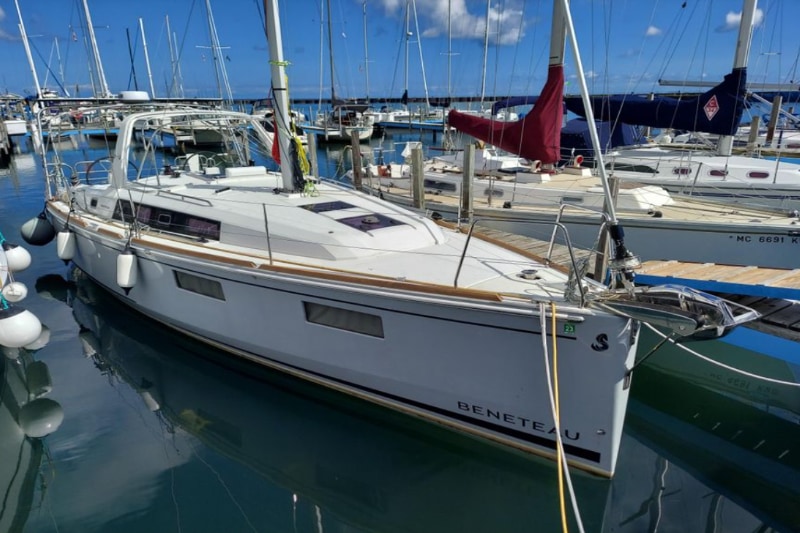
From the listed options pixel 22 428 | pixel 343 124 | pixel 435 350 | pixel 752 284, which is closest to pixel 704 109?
pixel 752 284

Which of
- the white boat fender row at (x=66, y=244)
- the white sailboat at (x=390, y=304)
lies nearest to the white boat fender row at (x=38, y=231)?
the white boat fender row at (x=66, y=244)

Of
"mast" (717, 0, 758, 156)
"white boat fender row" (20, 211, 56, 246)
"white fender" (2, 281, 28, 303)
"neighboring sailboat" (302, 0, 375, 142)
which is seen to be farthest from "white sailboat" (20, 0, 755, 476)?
"neighboring sailboat" (302, 0, 375, 142)

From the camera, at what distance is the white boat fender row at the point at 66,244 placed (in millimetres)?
8867

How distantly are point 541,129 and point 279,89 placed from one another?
438 centimetres

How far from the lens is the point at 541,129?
8.69m

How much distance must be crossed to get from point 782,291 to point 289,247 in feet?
19.6

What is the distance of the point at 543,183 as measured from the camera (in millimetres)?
10828

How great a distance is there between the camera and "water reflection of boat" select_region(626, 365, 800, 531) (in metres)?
4.96

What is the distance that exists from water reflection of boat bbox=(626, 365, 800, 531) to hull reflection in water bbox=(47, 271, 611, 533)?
1261mm

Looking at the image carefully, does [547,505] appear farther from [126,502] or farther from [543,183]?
[543,183]

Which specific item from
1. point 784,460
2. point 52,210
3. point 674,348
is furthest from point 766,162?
point 52,210

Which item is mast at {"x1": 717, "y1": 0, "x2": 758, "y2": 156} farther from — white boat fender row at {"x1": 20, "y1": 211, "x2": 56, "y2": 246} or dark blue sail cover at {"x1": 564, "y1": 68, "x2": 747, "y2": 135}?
white boat fender row at {"x1": 20, "y1": 211, "x2": 56, "y2": 246}

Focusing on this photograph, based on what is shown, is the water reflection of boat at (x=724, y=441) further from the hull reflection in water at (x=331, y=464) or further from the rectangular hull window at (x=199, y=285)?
the rectangular hull window at (x=199, y=285)

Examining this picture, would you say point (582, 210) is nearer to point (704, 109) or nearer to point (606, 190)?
point (606, 190)
